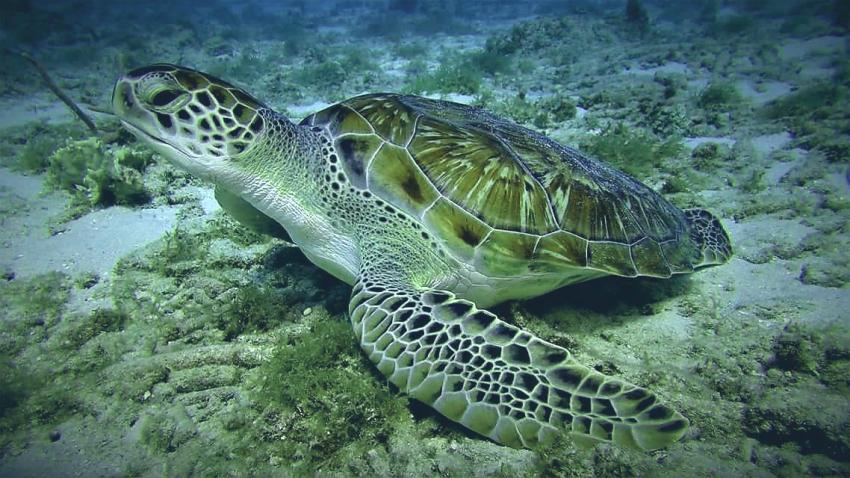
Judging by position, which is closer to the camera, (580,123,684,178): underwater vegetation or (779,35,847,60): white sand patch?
(580,123,684,178): underwater vegetation

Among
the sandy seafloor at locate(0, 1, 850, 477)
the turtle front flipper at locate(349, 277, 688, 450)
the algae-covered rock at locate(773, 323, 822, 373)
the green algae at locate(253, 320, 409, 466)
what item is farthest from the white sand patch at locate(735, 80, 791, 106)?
the green algae at locate(253, 320, 409, 466)

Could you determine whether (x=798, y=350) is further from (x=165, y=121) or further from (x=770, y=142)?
(x=770, y=142)

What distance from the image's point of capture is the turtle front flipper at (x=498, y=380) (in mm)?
1664

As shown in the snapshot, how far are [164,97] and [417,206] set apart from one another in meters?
1.69

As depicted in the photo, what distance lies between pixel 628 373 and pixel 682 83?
6788 millimetres

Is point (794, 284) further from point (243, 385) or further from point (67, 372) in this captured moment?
point (67, 372)

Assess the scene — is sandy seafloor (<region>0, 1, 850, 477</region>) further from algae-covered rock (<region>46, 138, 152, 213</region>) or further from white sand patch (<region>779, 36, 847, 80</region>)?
white sand patch (<region>779, 36, 847, 80</region>)

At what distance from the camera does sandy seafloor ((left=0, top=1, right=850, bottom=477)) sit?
5.59 feet

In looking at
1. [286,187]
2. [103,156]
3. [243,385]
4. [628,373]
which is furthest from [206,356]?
[103,156]

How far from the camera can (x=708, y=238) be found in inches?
119

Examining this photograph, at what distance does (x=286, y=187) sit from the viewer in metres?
2.59

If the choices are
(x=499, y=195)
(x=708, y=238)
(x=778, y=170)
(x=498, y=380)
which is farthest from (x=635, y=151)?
(x=498, y=380)

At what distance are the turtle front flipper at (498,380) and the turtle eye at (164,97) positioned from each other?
1729mm

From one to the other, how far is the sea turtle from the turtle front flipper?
1 centimetres
